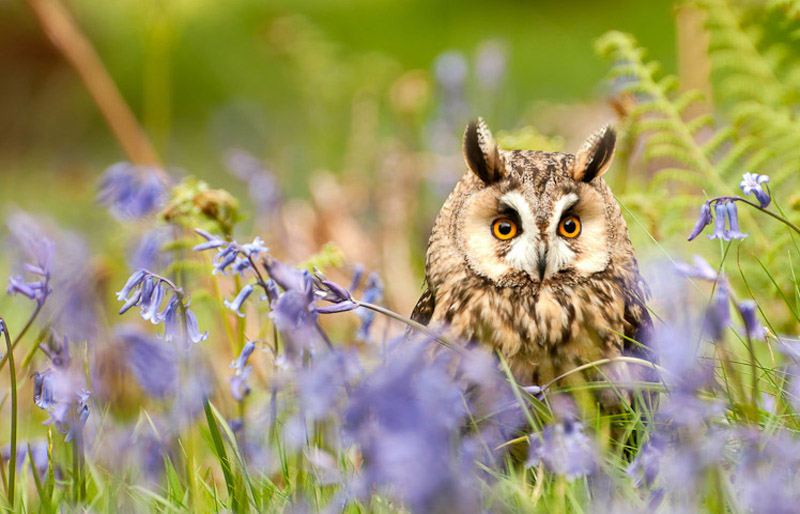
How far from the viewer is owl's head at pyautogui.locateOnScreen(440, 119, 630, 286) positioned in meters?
2.04

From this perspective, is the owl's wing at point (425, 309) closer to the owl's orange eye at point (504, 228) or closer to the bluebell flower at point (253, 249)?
the owl's orange eye at point (504, 228)

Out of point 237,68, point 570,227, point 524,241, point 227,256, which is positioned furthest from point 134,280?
point 237,68

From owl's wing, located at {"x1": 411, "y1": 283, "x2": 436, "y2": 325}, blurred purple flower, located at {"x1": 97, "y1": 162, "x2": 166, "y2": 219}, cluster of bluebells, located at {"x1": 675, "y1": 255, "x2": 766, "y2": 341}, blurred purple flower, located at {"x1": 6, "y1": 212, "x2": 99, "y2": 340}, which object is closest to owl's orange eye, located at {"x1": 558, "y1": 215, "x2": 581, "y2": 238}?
owl's wing, located at {"x1": 411, "y1": 283, "x2": 436, "y2": 325}

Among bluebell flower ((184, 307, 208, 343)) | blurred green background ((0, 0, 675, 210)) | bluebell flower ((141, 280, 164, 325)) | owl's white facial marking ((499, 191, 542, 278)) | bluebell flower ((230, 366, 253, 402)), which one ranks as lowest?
bluebell flower ((230, 366, 253, 402))

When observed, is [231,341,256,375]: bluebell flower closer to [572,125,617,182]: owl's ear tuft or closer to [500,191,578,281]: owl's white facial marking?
[500,191,578,281]: owl's white facial marking

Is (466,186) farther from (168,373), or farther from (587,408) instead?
(168,373)

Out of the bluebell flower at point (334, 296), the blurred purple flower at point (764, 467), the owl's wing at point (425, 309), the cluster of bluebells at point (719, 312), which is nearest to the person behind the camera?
the cluster of bluebells at point (719, 312)

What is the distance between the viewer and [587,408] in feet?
5.94

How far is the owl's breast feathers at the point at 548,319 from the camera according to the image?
6.59 feet

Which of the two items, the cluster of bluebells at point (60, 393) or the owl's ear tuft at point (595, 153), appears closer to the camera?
the cluster of bluebells at point (60, 393)

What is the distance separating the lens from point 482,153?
2143 mm

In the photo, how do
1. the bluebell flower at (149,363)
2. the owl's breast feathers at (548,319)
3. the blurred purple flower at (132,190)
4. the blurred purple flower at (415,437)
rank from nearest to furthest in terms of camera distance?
the blurred purple flower at (415,437) < the bluebell flower at (149,363) < the owl's breast feathers at (548,319) < the blurred purple flower at (132,190)

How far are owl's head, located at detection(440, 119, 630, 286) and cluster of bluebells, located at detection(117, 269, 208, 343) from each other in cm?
72

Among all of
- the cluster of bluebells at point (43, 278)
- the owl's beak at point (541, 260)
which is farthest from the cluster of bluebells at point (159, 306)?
the owl's beak at point (541, 260)
